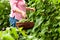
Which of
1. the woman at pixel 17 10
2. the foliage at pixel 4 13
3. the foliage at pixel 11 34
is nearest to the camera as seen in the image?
the foliage at pixel 11 34

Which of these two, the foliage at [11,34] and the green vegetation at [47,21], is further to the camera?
the green vegetation at [47,21]

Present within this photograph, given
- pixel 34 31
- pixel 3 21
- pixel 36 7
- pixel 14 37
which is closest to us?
pixel 14 37

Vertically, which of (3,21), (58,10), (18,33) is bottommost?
(3,21)

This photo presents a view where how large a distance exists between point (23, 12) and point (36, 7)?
55 cm

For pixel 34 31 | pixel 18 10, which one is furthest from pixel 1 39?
pixel 34 31

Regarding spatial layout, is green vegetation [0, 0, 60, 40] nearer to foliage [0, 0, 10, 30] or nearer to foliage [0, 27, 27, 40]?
foliage [0, 0, 10, 30]

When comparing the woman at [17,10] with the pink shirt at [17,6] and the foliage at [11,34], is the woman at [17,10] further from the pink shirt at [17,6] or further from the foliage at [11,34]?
the foliage at [11,34]

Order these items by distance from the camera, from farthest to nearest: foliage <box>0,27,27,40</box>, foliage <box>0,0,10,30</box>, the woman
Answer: foliage <box>0,0,10,30</box> < the woman < foliage <box>0,27,27,40</box>

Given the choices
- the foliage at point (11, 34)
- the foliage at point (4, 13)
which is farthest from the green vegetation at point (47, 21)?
the foliage at point (11, 34)

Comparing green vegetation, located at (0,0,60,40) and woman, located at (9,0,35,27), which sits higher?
woman, located at (9,0,35,27)

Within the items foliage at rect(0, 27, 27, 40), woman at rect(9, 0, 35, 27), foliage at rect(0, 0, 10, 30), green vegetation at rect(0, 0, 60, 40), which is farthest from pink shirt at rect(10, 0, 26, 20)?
foliage at rect(0, 27, 27, 40)

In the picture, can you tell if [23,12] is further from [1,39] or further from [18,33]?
[1,39]

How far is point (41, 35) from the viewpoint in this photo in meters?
3.34

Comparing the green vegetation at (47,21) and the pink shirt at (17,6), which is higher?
the pink shirt at (17,6)
